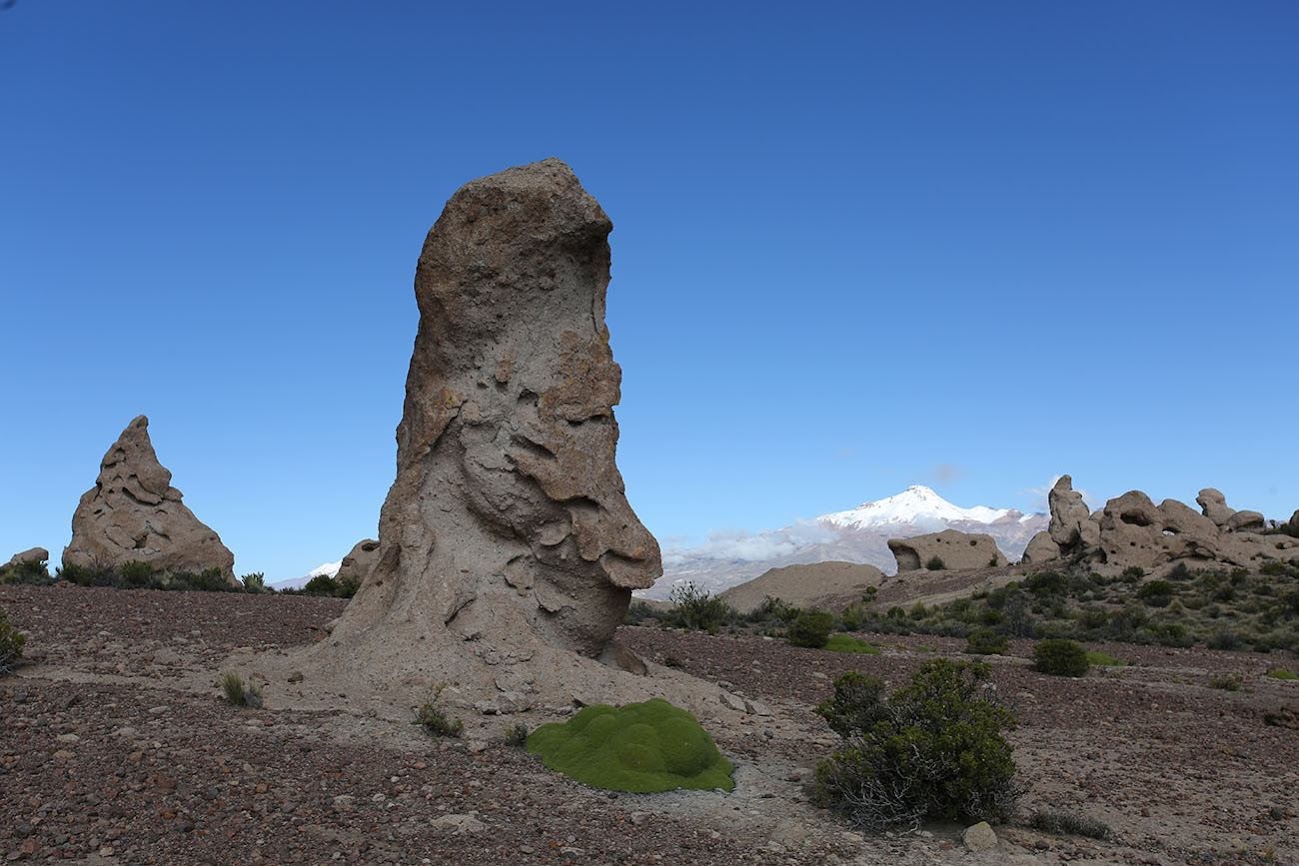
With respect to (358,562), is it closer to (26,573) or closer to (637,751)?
(26,573)

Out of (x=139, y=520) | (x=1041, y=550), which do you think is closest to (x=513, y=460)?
(x=139, y=520)

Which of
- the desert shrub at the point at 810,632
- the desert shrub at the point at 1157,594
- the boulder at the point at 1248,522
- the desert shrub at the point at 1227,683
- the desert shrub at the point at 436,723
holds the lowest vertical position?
the desert shrub at the point at 1227,683

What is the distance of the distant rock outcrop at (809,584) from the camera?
47.1 metres

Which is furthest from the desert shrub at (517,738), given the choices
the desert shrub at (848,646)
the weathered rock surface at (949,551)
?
the weathered rock surface at (949,551)

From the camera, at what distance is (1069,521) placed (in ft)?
153

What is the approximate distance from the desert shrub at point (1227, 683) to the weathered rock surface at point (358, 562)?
1747cm

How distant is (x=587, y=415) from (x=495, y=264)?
1902mm

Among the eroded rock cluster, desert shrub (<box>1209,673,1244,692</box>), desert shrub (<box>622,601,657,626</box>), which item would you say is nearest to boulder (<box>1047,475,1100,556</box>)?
the eroded rock cluster

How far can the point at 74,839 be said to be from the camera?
604cm

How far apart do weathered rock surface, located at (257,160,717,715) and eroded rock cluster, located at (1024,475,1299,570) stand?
3302 centimetres

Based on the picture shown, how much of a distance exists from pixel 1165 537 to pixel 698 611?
82.7 ft

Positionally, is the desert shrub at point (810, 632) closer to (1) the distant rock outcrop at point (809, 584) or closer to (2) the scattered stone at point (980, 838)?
(2) the scattered stone at point (980, 838)

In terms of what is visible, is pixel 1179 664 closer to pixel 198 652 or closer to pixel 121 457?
pixel 198 652

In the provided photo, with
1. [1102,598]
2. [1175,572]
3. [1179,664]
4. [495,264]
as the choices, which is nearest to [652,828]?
[495,264]
